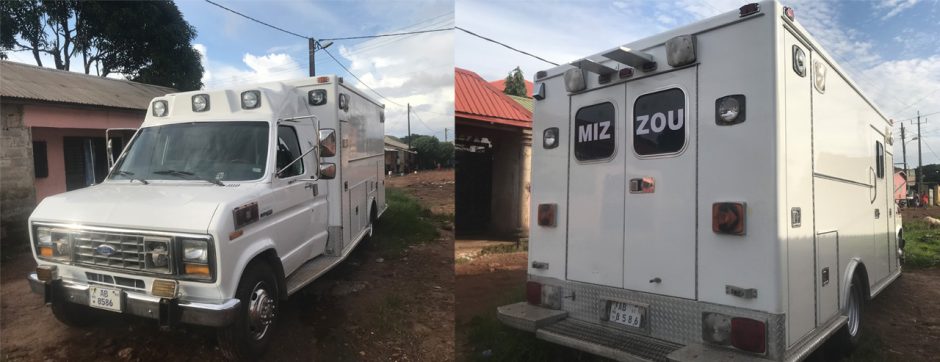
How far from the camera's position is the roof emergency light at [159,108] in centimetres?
388

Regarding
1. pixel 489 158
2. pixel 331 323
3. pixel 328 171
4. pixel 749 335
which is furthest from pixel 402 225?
pixel 749 335

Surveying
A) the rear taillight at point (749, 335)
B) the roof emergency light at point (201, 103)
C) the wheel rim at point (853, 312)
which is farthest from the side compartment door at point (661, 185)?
the roof emergency light at point (201, 103)

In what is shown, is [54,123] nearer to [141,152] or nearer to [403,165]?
[141,152]

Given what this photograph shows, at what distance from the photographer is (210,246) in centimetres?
287

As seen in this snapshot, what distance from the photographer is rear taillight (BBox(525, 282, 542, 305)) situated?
11.7 ft

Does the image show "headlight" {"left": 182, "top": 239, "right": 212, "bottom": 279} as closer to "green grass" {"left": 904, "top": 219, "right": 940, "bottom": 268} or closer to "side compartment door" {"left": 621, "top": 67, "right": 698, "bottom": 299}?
"side compartment door" {"left": 621, "top": 67, "right": 698, "bottom": 299}

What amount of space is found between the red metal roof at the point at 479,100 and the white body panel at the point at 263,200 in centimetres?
112

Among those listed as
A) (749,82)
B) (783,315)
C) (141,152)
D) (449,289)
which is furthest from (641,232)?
(141,152)

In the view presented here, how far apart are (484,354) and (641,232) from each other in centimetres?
133

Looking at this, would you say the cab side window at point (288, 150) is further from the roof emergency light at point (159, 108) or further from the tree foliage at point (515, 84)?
the tree foliage at point (515, 84)

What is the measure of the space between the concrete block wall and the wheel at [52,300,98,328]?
51cm

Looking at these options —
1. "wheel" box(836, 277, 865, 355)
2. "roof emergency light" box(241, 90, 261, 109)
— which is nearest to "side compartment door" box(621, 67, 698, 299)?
"wheel" box(836, 277, 865, 355)

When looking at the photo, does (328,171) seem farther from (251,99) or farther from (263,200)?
(251,99)

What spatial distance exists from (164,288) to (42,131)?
1.26m
